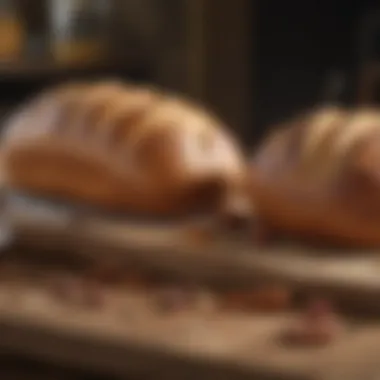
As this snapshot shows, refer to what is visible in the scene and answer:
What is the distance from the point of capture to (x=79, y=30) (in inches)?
111

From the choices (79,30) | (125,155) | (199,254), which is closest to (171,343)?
(199,254)

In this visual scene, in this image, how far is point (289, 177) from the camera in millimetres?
823

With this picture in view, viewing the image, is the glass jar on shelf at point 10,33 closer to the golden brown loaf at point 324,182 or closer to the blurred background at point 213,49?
the blurred background at point 213,49

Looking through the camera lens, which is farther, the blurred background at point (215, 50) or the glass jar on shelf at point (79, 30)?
the glass jar on shelf at point (79, 30)

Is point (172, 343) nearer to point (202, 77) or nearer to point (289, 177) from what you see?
point (289, 177)

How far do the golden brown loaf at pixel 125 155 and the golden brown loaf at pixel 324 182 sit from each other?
4cm

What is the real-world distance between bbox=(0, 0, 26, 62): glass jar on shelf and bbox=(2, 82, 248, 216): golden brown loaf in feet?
5.08

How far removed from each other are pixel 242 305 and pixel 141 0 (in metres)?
2.18

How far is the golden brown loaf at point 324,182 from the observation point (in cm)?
80

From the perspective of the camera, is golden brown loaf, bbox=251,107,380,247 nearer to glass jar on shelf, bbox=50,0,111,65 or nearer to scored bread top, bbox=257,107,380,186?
scored bread top, bbox=257,107,380,186

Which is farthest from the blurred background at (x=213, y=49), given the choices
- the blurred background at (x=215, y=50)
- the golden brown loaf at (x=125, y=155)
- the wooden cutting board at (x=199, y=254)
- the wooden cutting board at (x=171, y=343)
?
the wooden cutting board at (x=171, y=343)

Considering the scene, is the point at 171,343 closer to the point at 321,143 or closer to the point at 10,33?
the point at 321,143

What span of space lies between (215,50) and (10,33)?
0.54 metres

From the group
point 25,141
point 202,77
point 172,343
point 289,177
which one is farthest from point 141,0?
point 172,343
